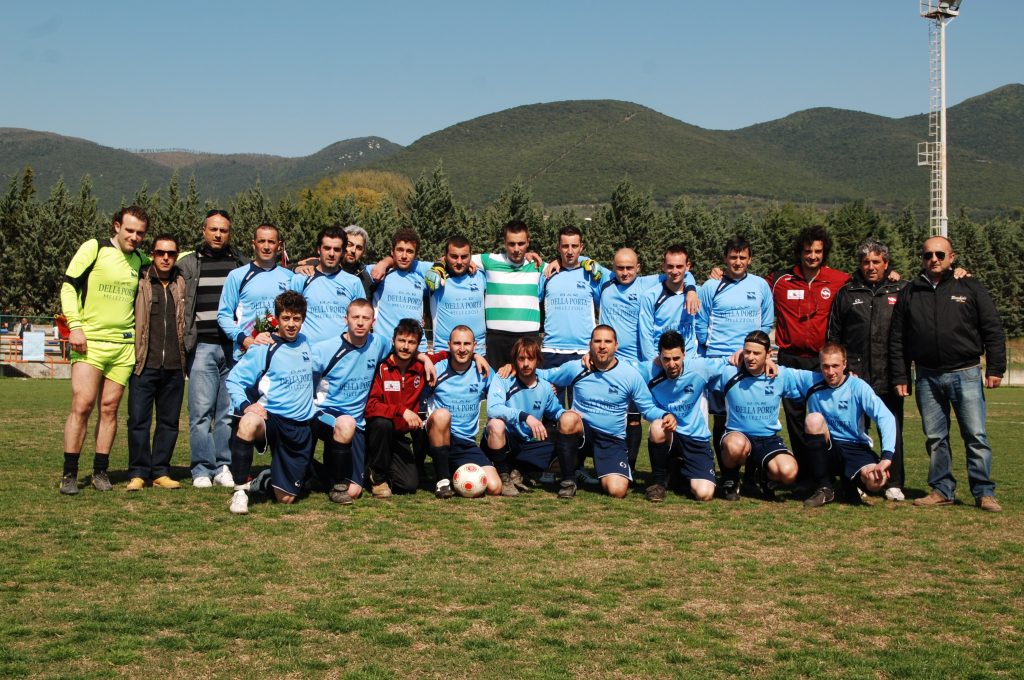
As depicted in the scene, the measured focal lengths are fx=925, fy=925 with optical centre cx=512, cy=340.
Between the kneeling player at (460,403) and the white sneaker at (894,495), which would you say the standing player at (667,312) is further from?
the white sneaker at (894,495)

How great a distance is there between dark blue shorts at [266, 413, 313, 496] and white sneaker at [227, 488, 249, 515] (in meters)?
0.37

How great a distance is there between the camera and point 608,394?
7.81 meters

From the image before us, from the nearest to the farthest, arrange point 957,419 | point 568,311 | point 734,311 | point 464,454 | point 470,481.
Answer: point 957,419 < point 470,481 < point 464,454 < point 734,311 < point 568,311

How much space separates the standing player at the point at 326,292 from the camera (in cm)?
781

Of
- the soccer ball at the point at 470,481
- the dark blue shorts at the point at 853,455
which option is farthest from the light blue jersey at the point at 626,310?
the dark blue shorts at the point at 853,455

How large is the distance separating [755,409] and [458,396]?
247 centimetres

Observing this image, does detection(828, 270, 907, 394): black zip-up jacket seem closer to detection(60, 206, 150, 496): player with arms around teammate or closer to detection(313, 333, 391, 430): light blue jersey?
detection(313, 333, 391, 430): light blue jersey

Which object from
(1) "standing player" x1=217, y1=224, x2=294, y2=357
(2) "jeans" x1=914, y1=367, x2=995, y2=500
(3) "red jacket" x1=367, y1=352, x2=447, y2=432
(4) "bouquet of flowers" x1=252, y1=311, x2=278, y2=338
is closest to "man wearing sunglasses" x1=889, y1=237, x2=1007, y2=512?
(2) "jeans" x1=914, y1=367, x2=995, y2=500

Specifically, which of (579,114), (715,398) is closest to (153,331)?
(715,398)

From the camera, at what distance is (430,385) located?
25.2 feet

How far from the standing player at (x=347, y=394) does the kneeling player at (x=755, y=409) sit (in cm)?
296

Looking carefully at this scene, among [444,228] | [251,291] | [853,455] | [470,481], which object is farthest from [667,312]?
[444,228]

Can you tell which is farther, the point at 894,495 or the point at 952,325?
the point at 894,495

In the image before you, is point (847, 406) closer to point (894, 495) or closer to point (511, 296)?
point (894, 495)
